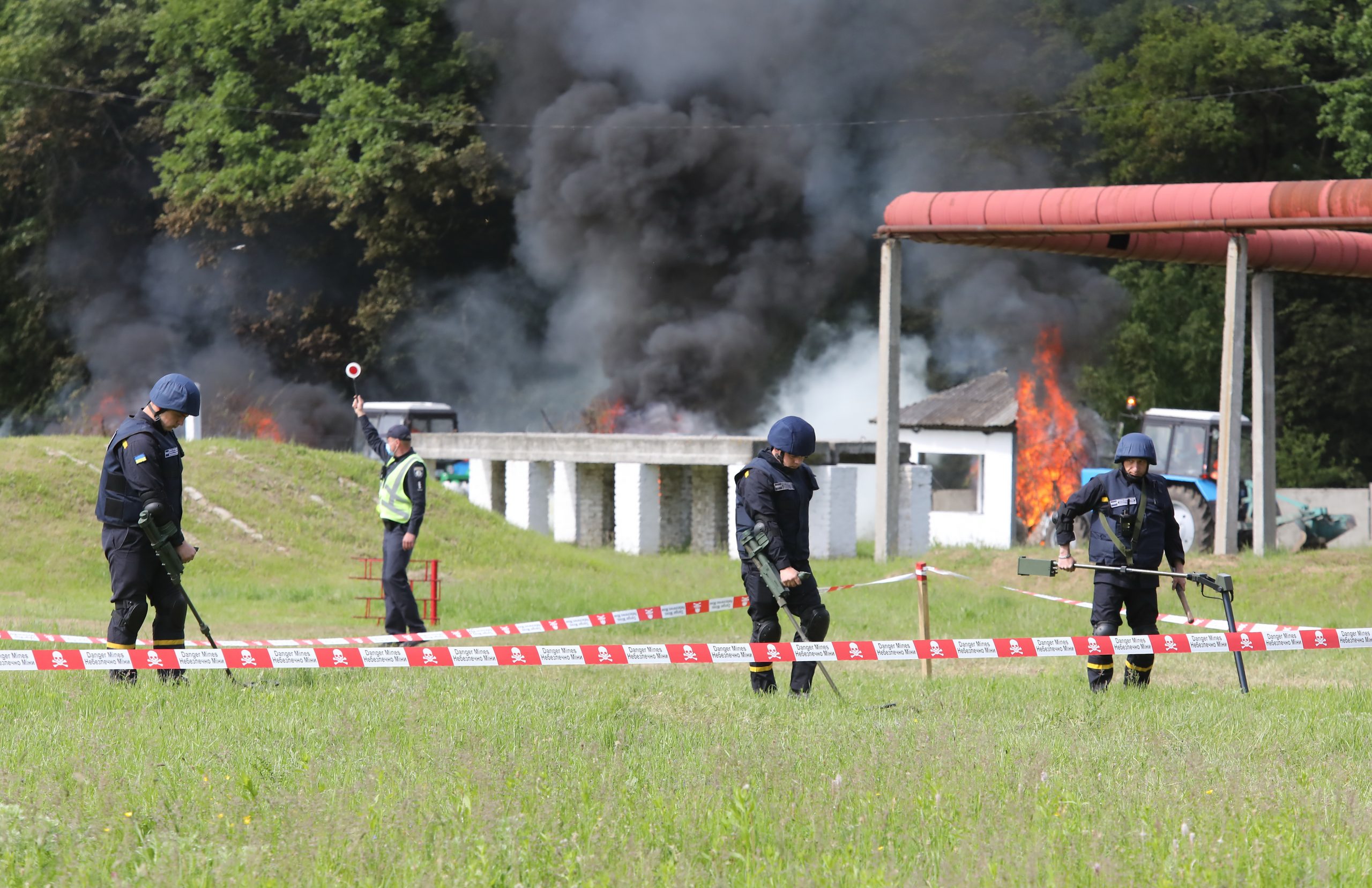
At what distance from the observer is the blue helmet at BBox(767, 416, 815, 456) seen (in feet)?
29.2

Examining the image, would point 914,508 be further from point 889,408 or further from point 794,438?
point 794,438

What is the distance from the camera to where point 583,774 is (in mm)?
5938

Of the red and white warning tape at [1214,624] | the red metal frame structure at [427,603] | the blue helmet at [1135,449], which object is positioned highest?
the blue helmet at [1135,449]

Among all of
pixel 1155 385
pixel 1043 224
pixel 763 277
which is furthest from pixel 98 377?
pixel 1043 224

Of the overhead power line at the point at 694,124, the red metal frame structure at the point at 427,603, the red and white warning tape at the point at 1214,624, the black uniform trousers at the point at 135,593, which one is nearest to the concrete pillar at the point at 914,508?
the red and white warning tape at the point at 1214,624

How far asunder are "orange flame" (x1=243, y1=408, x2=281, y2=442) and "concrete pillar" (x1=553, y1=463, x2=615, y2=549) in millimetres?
16317

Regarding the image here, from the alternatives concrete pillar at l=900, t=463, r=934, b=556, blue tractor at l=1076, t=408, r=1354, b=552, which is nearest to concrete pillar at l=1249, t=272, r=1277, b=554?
blue tractor at l=1076, t=408, r=1354, b=552

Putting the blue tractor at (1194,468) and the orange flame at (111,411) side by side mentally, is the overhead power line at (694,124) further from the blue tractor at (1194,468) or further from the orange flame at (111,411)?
the blue tractor at (1194,468)

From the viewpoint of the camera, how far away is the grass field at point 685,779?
475 cm

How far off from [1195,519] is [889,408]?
4.67 metres

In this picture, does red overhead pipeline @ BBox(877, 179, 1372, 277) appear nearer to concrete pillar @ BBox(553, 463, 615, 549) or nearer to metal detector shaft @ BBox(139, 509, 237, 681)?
concrete pillar @ BBox(553, 463, 615, 549)

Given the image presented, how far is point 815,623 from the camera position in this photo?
891 cm

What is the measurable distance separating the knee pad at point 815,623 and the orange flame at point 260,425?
3535cm

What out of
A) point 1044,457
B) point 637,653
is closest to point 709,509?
point 1044,457
